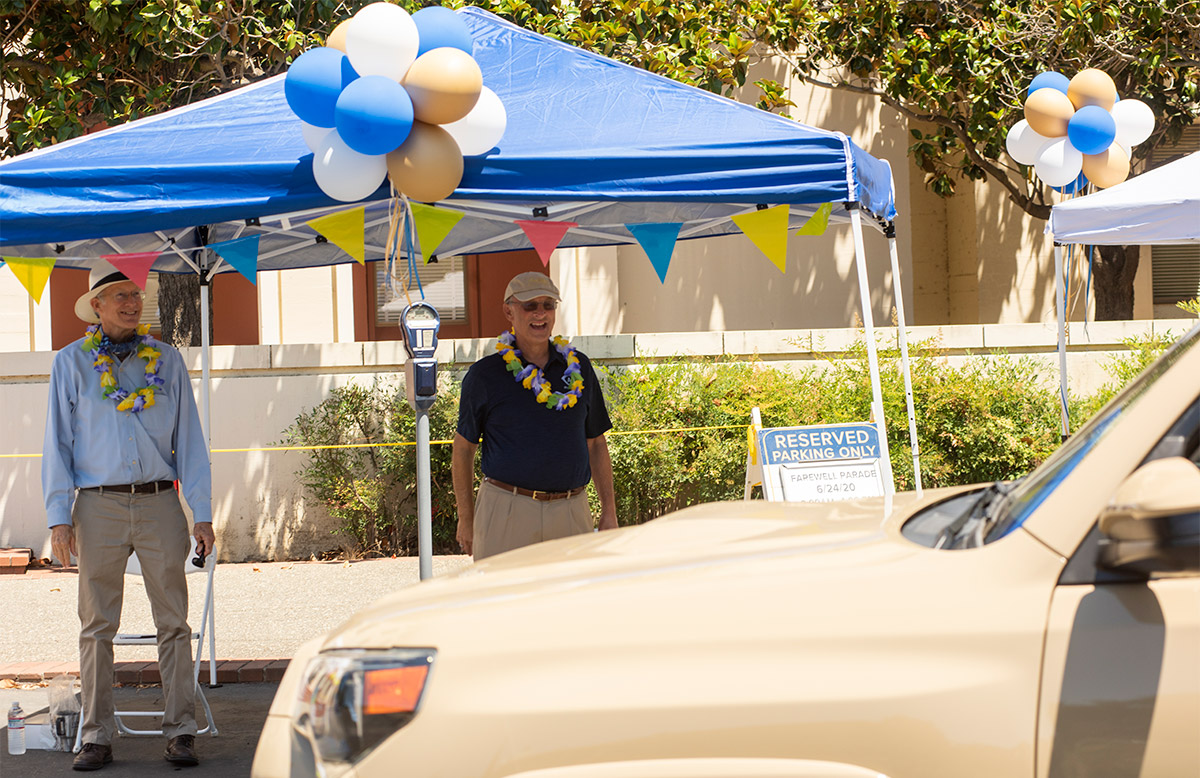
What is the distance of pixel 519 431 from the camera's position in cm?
496

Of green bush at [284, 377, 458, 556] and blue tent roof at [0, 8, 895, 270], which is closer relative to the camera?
blue tent roof at [0, 8, 895, 270]

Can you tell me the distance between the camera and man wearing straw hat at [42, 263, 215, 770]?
15.5ft

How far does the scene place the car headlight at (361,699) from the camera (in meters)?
2.04

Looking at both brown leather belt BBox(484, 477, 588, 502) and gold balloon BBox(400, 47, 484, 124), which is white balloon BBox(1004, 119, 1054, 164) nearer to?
brown leather belt BBox(484, 477, 588, 502)

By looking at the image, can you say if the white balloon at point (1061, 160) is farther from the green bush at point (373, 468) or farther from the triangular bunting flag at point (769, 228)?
the green bush at point (373, 468)

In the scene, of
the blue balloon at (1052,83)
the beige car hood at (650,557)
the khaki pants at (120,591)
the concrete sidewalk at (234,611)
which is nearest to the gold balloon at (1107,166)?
the blue balloon at (1052,83)

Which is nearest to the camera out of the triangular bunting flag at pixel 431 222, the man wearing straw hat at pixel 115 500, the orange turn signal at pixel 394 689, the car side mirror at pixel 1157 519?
the car side mirror at pixel 1157 519

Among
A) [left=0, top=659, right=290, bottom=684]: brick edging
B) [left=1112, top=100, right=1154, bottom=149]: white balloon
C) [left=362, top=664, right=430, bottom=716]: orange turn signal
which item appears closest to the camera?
[left=362, top=664, right=430, bottom=716]: orange turn signal

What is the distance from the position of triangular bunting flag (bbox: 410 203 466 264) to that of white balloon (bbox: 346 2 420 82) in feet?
2.01

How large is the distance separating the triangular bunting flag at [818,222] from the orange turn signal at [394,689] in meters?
3.59

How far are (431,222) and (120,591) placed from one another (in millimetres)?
2183

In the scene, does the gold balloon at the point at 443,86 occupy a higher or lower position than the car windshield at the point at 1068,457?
higher

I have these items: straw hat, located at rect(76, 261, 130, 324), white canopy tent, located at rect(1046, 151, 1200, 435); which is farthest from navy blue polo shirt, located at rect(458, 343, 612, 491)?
white canopy tent, located at rect(1046, 151, 1200, 435)

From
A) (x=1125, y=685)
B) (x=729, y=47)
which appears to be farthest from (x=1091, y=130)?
(x=1125, y=685)
